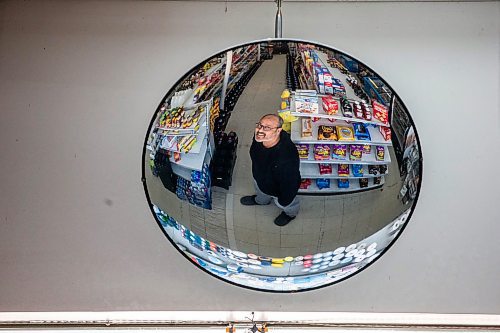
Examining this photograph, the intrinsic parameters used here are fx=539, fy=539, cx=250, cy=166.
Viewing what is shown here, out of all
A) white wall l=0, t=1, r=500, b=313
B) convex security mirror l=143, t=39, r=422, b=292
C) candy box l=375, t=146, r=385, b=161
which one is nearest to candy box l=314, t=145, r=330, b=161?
convex security mirror l=143, t=39, r=422, b=292

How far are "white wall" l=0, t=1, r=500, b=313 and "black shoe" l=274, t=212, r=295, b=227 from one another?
907 millimetres

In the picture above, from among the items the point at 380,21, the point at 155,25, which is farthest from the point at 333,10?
the point at 155,25

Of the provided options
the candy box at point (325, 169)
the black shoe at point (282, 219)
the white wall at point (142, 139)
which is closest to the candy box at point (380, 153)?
the candy box at point (325, 169)

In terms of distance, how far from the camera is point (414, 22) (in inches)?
76.3

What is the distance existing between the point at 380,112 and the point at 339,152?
0.48ft

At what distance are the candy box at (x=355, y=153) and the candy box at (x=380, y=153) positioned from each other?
4 centimetres

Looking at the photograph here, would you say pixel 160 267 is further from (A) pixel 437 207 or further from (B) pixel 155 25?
(A) pixel 437 207

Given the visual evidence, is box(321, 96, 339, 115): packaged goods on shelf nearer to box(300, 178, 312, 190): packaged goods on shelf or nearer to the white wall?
box(300, 178, 312, 190): packaged goods on shelf

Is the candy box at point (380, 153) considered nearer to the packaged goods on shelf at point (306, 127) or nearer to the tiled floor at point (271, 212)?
the tiled floor at point (271, 212)

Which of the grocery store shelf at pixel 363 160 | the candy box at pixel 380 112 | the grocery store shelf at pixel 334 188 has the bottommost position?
the grocery store shelf at pixel 334 188

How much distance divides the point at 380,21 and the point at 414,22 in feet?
0.40

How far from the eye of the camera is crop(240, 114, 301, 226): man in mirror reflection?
39.1 inches

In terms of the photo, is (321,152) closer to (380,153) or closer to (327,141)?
(327,141)

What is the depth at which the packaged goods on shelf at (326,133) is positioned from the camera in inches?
39.8
